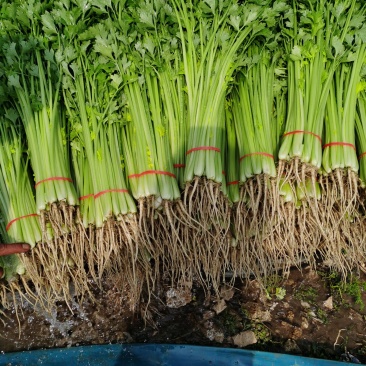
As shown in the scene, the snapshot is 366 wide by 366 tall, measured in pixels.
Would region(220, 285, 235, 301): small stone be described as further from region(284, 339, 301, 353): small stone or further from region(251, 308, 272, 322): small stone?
region(284, 339, 301, 353): small stone

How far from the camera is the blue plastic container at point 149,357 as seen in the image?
3141 mm

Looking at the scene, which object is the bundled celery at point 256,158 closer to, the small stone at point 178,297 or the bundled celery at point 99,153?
the small stone at point 178,297

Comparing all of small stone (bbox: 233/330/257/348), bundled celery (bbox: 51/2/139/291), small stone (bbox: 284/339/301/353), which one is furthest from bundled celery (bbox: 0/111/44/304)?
small stone (bbox: 284/339/301/353)

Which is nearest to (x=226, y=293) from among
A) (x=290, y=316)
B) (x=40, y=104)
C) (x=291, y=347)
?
(x=290, y=316)

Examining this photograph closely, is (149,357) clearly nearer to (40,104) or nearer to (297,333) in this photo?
(297,333)

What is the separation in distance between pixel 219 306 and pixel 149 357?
72 centimetres

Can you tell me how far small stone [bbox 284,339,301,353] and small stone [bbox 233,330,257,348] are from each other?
0.83ft

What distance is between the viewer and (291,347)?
129 inches

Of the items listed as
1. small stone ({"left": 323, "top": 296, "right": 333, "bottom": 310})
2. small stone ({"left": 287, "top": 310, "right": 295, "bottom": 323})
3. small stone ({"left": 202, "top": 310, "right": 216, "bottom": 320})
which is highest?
small stone ({"left": 202, "top": 310, "right": 216, "bottom": 320})

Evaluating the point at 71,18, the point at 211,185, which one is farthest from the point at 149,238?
the point at 71,18

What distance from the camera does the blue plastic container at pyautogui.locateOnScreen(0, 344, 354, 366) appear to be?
3141 mm

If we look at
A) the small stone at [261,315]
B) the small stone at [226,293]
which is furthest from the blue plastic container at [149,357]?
the small stone at [226,293]

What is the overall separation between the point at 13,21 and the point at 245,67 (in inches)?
71.4

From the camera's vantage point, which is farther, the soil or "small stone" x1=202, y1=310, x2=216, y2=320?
"small stone" x1=202, y1=310, x2=216, y2=320
